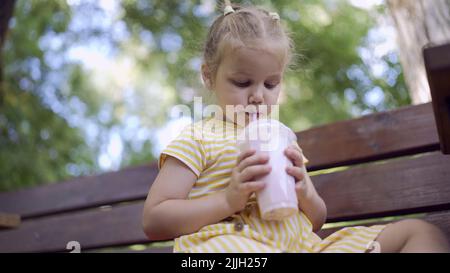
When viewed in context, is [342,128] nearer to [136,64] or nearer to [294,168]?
[294,168]

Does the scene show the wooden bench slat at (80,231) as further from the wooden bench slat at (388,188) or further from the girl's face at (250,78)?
the girl's face at (250,78)

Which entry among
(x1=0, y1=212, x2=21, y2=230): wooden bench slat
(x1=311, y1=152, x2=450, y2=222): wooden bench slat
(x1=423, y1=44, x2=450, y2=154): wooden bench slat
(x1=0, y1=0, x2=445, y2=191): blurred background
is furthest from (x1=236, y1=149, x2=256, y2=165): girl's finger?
(x1=0, y1=0, x2=445, y2=191): blurred background

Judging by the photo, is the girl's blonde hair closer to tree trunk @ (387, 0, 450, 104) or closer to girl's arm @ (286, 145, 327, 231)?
girl's arm @ (286, 145, 327, 231)

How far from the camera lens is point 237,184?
1.38 metres

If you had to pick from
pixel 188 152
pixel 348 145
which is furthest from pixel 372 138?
pixel 188 152

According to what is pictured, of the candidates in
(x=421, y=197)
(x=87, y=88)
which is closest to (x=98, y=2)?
(x=87, y=88)

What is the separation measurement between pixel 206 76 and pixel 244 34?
0.23 metres

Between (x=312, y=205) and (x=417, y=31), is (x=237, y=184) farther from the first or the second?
(x=417, y=31)

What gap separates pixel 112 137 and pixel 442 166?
7.00 m

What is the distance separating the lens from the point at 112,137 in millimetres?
8500

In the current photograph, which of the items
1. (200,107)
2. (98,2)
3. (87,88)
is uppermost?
(98,2)

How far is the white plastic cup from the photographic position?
1.25 metres

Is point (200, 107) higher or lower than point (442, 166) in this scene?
higher
